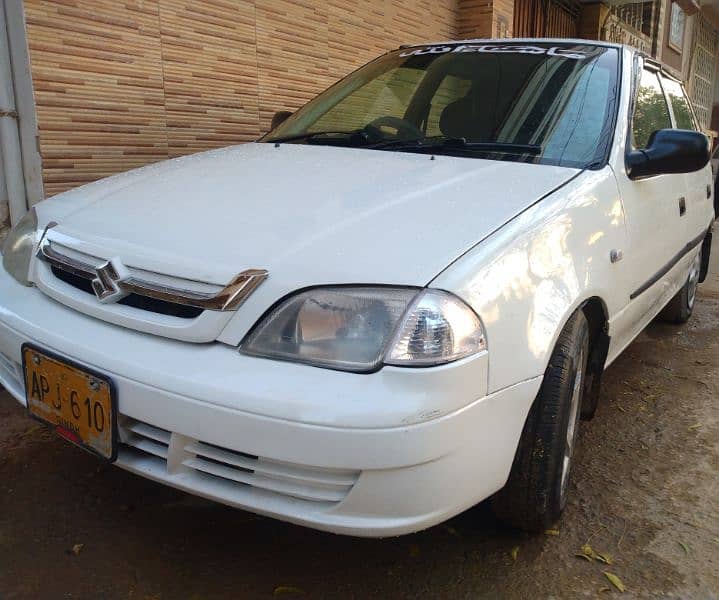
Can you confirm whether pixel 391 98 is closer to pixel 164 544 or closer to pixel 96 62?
pixel 96 62

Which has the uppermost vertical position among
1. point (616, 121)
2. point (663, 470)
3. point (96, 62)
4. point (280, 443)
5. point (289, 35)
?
point (289, 35)

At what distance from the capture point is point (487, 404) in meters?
1.54

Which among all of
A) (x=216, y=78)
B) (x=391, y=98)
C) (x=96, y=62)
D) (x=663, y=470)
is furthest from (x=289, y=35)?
(x=663, y=470)

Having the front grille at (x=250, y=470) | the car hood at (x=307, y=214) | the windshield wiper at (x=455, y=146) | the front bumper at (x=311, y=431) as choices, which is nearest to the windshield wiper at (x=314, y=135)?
the windshield wiper at (x=455, y=146)

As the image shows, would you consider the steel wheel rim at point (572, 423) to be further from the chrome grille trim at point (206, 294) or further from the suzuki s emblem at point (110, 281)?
the suzuki s emblem at point (110, 281)

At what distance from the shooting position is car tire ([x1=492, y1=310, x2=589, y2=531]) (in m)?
1.78

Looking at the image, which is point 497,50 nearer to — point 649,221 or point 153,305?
point 649,221

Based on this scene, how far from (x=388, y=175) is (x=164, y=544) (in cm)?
129

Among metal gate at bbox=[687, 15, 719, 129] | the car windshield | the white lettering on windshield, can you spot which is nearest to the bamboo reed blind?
the car windshield

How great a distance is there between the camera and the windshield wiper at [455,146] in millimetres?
2303

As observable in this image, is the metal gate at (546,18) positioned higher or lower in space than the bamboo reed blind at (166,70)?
higher

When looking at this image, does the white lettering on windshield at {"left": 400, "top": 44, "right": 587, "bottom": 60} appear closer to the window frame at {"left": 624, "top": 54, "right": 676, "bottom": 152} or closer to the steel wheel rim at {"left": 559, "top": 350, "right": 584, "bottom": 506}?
the window frame at {"left": 624, "top": 54, "right": 676, "bottom": 152}

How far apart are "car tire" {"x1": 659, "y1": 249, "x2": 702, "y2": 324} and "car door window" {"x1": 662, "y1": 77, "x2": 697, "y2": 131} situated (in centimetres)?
87

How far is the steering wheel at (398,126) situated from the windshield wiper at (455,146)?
0.09 metres
